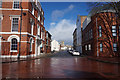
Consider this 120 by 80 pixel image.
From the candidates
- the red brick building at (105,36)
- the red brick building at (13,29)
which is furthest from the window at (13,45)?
the red brick building at (105,36)

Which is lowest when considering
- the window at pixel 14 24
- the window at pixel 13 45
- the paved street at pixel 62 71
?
the paved street at pixel 62 71

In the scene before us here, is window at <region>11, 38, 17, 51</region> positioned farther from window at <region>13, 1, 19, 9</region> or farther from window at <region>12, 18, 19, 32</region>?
window at <region>13, 1, 19, 9</region>

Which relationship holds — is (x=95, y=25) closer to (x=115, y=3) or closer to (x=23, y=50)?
(x=115, y=3)

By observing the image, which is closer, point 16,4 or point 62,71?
point 62,71

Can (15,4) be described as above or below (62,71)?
above

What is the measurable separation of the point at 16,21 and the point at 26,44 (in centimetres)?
518

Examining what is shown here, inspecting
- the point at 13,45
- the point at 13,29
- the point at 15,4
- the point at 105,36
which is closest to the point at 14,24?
→ the point at 13,29

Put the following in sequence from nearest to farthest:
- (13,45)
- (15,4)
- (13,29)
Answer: (13,45), (13,29), (15,4)

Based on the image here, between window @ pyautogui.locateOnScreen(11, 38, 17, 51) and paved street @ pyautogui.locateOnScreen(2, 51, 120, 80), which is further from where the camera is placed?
window @ pyautogui.locateOnScreen(11, 38, 17, 51)

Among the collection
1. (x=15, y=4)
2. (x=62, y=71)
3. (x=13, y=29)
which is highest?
(x=15, y=4)

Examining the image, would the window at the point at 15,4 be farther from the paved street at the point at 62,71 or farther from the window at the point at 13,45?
the paved street at the point at 62,71

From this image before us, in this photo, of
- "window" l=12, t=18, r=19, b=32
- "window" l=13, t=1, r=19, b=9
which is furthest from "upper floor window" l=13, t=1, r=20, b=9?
"window" l=12, t=18, r=19, b=32

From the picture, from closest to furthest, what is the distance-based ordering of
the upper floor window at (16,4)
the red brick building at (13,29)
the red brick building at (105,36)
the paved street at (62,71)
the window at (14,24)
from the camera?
the paved street at (62,71), the red brick building at (13,29), the window at (14,24), the upper floor window at (16,4), the red brick building at (105,36)

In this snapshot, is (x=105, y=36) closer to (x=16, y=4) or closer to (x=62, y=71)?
(x=62, y=71)
